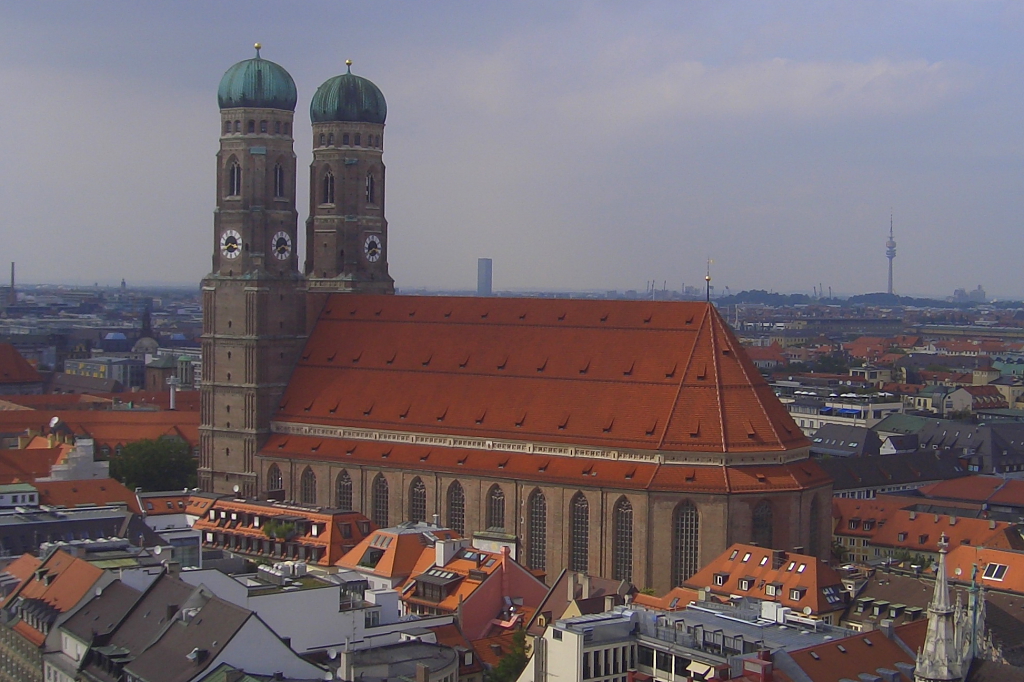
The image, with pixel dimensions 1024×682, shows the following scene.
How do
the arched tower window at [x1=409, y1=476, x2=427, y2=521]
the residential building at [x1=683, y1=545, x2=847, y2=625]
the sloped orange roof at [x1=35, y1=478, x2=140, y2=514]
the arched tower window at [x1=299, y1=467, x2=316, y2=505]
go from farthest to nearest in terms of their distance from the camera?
the arched tower window at [x1=299, y1=467, x2=316, y2=505] < the arched tower window at [x1=409, y1=476, x2=427, y2=521] < the sloped orange roof at [x1=35, y1=478, x2=140, y2=514] < the residential building at [x1=683, y1=545, x2=847, y2=625]

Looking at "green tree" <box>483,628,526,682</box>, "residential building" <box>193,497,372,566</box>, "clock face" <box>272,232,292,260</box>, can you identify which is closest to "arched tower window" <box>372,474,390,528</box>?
"residential building" <box>193,497,372,566</box>

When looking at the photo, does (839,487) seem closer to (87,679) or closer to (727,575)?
(727,575)

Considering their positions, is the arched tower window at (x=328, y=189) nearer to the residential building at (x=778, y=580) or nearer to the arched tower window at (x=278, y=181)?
the arched tower window at (x=278, y=181)

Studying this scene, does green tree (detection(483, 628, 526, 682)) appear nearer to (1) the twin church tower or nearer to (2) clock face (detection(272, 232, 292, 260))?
(1) the twin church tower

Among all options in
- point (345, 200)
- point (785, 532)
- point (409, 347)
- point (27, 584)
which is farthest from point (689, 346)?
point (27, 584)

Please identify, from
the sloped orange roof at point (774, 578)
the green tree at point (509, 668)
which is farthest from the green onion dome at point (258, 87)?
the green tree at point (509, 668)

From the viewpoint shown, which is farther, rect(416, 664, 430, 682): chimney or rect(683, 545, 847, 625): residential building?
rect(683, 545, 847, 625): residential building
